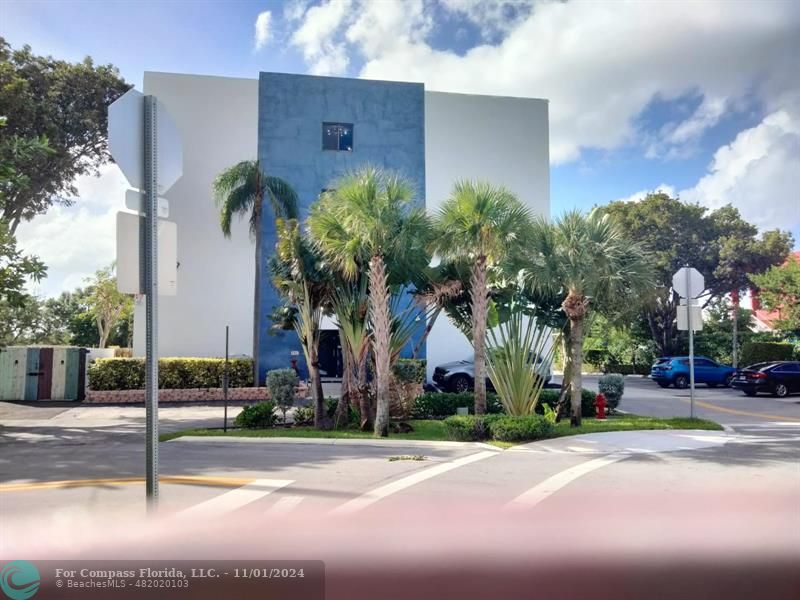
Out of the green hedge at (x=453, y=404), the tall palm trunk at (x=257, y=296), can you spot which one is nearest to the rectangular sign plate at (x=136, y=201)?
the green hedge at (x=453, y=404)

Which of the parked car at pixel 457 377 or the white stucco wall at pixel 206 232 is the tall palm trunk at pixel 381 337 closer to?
the parked car at pixel 457 377

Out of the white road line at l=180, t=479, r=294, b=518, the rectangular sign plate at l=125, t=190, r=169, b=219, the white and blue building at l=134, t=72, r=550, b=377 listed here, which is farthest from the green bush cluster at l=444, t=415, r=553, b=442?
the white and blue building at l=134, t=72, r=550, b=377

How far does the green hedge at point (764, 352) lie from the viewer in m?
26.8

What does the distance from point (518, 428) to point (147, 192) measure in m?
8.13

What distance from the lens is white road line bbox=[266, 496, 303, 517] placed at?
16.9 ft

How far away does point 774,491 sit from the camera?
545 cm

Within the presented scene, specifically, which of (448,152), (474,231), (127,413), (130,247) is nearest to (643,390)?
(448,152)

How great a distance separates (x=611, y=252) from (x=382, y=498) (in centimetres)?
799

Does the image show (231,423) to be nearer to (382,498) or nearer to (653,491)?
(382,498)

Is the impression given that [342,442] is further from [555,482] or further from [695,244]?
[695,244]

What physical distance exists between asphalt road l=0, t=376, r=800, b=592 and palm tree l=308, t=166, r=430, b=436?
2230 mm

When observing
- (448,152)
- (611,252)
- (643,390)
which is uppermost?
(448,152)

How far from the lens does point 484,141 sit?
21922 mm

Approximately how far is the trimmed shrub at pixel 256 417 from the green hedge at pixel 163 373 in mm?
6782
